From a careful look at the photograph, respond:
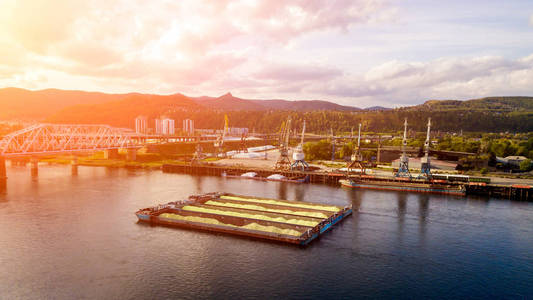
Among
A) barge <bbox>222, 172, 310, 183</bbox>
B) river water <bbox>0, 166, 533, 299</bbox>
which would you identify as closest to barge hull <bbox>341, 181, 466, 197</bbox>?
barge <bbox>222, 172, 310, 183</bbox>

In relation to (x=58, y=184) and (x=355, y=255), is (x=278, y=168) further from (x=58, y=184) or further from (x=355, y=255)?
(x=355, y=255)

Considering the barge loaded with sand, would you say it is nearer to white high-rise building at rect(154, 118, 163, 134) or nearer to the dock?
the dock

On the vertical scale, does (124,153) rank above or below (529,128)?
below

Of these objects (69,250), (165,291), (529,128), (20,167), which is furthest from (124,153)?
(529,128)

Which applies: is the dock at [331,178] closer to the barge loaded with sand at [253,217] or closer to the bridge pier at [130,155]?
the bridge pier at [130,155]

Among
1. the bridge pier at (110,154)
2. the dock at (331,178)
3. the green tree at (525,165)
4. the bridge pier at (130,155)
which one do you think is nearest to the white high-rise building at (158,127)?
the bridge pier at (110,154)

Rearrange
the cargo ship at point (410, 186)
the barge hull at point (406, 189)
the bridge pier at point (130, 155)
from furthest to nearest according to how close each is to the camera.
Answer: the bridge pier at point (130, 155)
the cargo ship at point (410, 186)
the barge hull at point (406, 189)

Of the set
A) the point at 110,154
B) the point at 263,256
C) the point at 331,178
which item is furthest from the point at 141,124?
the point at 263,256
